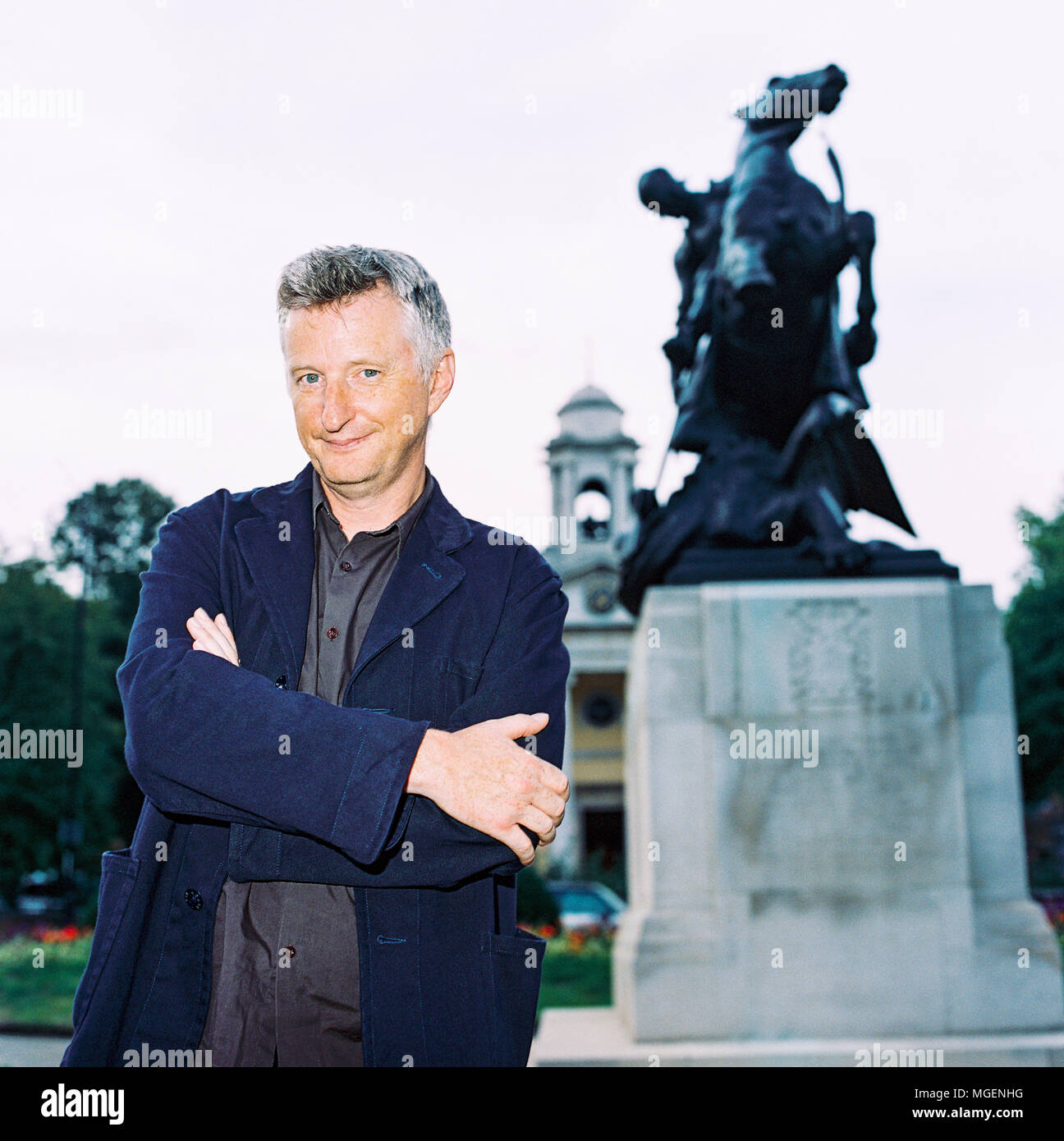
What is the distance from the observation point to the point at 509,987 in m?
2.21

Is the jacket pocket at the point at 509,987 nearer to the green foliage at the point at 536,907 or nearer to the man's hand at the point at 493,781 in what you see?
the man's hand at the point at 493,781

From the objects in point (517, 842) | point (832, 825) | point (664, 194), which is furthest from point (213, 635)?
point (664, 194)

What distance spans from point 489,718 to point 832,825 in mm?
6076

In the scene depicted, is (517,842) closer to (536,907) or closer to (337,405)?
(337,405)

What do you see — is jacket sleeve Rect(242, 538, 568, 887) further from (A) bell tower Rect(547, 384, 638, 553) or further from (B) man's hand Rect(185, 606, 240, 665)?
(A) bell tower Rect(547, 384, 638, 553)

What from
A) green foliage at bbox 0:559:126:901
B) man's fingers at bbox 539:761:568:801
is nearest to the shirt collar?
man's fingers at bbox 539:761:568:801

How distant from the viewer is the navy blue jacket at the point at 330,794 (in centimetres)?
207

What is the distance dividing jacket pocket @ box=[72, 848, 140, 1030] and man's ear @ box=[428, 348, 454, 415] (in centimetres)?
103

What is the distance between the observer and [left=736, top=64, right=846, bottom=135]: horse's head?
8.77 m

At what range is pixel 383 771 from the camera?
205 centimetres

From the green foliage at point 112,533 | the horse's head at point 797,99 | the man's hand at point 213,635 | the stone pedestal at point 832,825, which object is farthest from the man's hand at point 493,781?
the green foliage at point 112,533

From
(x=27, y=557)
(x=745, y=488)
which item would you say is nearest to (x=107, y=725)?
(x=27, y=557)
